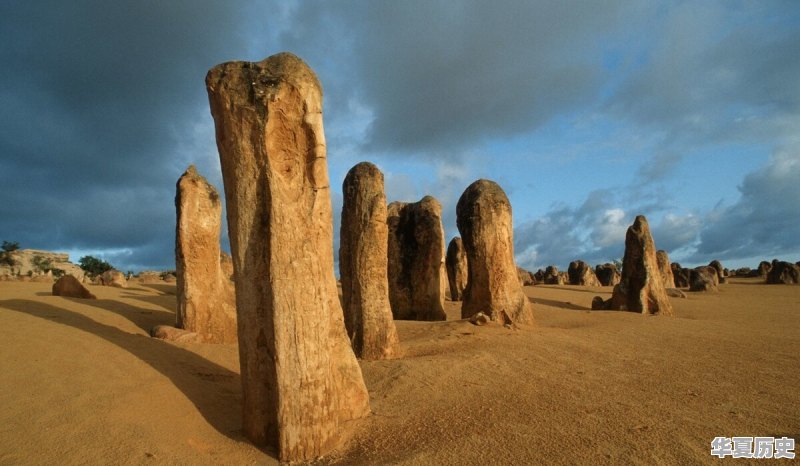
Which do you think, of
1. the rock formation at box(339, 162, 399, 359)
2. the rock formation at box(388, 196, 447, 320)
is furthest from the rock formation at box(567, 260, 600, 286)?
the rock formation at box(339, 162, 399, 359)

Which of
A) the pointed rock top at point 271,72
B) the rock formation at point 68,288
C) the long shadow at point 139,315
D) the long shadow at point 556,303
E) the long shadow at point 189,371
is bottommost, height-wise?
the long shadow at point 556,303

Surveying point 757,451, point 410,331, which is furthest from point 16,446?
point 410,331

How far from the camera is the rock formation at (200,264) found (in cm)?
848

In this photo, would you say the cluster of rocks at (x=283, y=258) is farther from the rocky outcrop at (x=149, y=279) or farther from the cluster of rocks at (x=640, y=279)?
the rocky outcrop at (x=149, y=279)

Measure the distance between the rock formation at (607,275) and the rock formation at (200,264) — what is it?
27779 mm

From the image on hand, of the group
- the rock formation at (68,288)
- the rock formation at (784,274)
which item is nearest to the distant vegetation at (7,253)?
the rock formation at (68,288)

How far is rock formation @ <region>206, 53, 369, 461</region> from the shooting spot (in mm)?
4434

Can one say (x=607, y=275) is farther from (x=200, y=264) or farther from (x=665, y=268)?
(x=200, y=264)

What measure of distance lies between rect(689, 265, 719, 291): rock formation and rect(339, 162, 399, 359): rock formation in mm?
20793

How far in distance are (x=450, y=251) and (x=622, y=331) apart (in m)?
8.66

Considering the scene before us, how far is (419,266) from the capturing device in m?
13.5

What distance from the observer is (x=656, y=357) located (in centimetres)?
738

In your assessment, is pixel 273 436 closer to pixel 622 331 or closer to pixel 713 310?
pixel 622 331

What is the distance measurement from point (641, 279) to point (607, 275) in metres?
19.0
